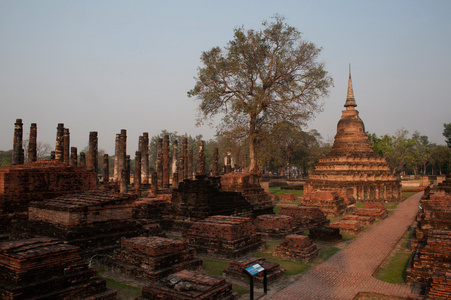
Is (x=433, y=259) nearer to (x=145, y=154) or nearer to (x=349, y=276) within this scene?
(x=349, y=276)

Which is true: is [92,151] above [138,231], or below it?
above

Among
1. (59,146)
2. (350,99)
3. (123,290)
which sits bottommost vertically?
(123,290)

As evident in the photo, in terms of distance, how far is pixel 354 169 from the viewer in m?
25.7

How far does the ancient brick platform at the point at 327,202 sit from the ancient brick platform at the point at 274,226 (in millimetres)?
6611

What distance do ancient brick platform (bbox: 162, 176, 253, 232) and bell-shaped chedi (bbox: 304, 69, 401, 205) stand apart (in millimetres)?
13420

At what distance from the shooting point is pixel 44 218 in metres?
8.37

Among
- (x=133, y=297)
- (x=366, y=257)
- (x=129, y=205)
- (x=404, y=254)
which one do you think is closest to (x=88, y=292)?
(x=133, y=297)

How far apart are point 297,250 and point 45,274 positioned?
598 cm

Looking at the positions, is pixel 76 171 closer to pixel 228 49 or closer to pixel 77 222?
pixel 77 222

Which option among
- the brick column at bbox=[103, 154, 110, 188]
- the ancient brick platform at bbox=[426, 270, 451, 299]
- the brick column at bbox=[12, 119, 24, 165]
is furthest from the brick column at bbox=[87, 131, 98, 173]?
the ancient brick platform at bbox=[426, 270, 451, 299]

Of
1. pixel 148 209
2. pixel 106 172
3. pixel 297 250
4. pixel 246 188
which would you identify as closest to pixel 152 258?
pixel 297 250

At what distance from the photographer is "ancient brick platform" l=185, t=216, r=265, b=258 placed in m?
8.62

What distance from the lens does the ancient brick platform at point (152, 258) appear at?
22.0 ft

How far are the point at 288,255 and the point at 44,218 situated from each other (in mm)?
6507
